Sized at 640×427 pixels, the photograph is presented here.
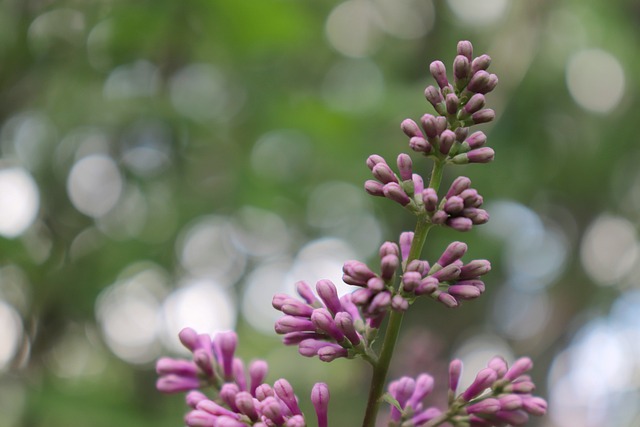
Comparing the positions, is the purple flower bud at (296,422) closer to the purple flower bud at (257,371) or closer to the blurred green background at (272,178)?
the purple flower bud at (257,371)

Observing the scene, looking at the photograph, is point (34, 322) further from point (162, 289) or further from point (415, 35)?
point (415, 35)

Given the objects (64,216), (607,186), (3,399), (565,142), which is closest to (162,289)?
(64,216)

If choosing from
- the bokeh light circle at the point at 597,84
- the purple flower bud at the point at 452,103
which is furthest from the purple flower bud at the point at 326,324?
the bokeh light circle at the point at 597,84

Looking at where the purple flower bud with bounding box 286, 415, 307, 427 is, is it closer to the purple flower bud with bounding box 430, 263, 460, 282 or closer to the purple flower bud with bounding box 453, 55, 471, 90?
the purple flower bud with bounding box 430, 263, 460, 282

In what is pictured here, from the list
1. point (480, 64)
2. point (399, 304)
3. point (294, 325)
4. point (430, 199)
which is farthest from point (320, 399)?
point (480, 64)

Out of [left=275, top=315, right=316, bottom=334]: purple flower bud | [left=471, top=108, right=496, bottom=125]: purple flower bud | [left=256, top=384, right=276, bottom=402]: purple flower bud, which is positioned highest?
[left=471, top=108, right=496, bottom=125]: purple flower bud

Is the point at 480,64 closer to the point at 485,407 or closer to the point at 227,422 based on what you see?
the point at 485,407

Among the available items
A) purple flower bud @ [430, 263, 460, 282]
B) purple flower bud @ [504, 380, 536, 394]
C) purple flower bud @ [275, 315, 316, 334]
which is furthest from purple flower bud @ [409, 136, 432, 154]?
purple flower bud @ [504, 380, 536, 394]
